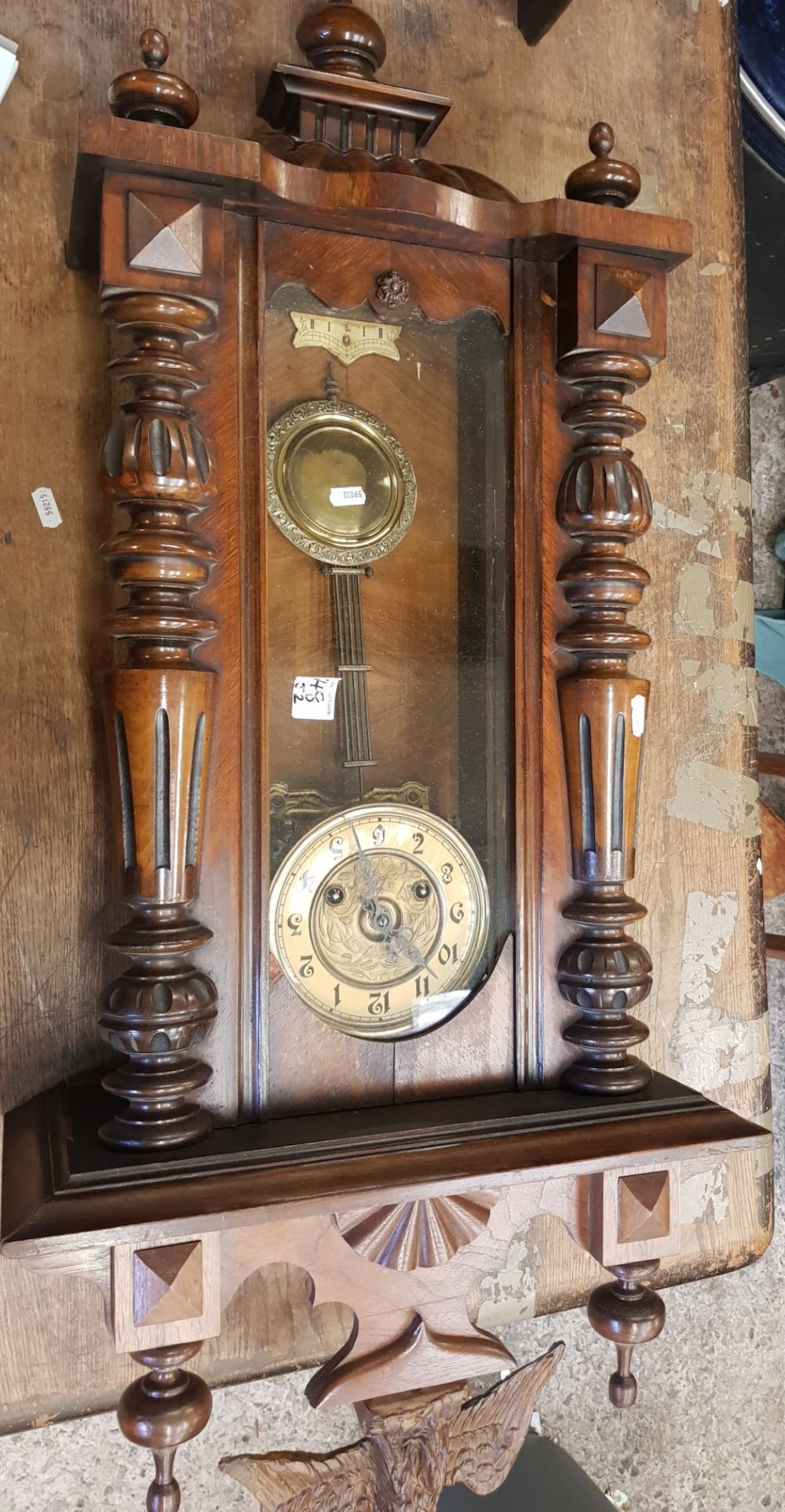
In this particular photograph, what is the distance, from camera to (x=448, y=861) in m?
0.62

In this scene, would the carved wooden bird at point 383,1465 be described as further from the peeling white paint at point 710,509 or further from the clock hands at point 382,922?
the peeling white paint at point 710,509

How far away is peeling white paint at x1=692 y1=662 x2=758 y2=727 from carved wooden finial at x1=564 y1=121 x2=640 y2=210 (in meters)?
0.39

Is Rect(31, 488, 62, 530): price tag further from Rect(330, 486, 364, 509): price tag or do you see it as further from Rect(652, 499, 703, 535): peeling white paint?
Rect(652, 499, 703, 535): peeling white paint

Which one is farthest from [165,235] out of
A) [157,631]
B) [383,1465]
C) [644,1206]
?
[383,1465]

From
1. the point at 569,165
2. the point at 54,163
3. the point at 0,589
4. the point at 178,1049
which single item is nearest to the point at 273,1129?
the point at 178,1049

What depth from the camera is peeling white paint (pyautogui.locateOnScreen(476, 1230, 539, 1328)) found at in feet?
2.60

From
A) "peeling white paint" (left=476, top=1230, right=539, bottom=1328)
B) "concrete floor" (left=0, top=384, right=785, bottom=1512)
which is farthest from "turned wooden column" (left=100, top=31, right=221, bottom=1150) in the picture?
"concrete floor" (left=0, top=384, right=785, bottom=1512)

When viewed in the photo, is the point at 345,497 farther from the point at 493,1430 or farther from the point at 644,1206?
the point at 493,1430

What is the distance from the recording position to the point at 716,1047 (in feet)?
2.83

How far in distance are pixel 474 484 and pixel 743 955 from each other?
1.62ft

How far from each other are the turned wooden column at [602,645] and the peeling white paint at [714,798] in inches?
9.7

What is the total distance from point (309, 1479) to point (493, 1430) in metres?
0.14

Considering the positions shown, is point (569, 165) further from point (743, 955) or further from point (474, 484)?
point (743, 955)

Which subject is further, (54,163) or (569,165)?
(569,165)
